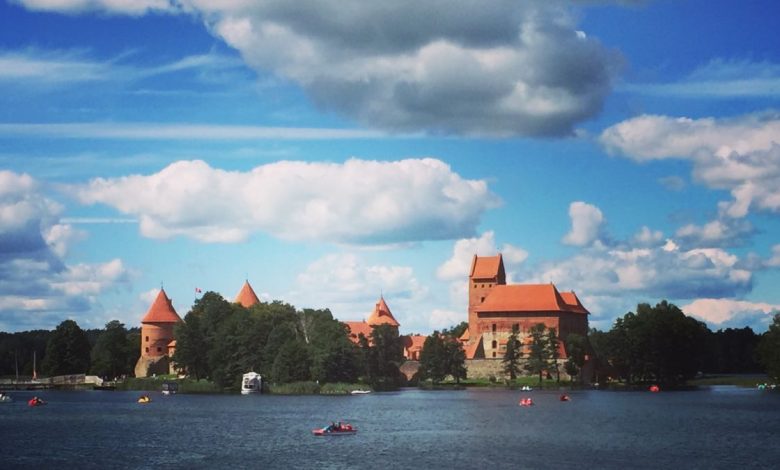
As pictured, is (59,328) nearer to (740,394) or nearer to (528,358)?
(528,358)

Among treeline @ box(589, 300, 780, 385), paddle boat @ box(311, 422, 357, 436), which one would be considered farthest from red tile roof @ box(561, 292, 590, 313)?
paddle boat @ box(311, 422, 357, 436)

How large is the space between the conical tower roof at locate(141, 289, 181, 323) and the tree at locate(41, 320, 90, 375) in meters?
9.71

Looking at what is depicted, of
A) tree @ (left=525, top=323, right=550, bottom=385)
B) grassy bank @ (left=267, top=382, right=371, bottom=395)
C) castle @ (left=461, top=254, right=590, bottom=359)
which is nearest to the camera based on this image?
grassy bank @ (left=267, top=382, right=371, bottom=395)

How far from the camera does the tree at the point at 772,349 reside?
109312 mm

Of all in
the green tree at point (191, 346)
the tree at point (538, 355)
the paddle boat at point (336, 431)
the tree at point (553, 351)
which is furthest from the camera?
the tree at point (538, 355)

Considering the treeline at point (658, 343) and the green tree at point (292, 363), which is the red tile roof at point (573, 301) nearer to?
the treeline at point (658, 343)

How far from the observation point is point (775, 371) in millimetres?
112438

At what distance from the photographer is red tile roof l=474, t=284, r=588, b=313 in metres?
142

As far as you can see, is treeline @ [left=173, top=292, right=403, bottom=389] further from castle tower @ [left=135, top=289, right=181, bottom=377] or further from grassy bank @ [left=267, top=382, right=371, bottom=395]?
castle tower @ [left=135, top=289, right=181, bottom=377]

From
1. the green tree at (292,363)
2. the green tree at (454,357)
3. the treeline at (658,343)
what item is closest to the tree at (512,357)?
the green tree at (454,357)

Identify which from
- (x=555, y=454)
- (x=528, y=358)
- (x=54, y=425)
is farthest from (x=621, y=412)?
(x=528, y=358)

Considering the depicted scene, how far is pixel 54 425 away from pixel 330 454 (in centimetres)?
2812

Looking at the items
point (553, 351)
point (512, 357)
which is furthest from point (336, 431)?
point (512, 357)

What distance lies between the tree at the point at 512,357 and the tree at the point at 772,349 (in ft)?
99.5
